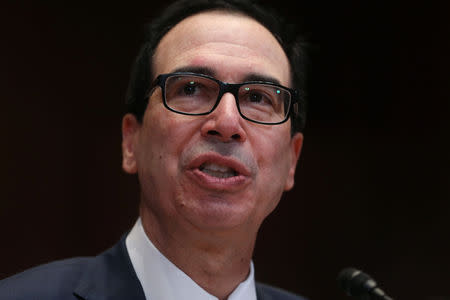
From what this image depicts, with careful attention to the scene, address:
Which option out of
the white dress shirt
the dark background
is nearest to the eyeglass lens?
the white dress shirt

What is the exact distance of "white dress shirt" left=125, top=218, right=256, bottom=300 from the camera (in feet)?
4.47

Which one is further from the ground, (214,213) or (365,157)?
(214,213)

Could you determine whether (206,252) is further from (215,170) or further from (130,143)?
(130,143)

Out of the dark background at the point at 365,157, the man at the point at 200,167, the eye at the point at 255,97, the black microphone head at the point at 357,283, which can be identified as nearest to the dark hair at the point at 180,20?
the man at the point at 200,167

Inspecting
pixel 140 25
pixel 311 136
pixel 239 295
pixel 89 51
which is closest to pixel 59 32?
pixel 89 51

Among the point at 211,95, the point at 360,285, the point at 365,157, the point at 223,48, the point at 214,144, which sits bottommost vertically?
the point at 365,157

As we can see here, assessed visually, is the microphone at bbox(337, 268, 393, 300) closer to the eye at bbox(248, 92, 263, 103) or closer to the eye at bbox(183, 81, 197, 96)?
the eye at bbox(248, 92, 263, 103)

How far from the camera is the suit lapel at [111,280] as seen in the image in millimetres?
1331

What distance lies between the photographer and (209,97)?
4.49 ft

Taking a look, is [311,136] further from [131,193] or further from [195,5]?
[195,5]

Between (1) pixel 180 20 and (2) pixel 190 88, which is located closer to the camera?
(2) pixel 190 88

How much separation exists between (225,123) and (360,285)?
1.67 ft

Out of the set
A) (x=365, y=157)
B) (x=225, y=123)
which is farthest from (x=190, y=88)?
(x=365, y=157)

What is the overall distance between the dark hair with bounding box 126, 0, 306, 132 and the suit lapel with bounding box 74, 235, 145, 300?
1.25 feet
